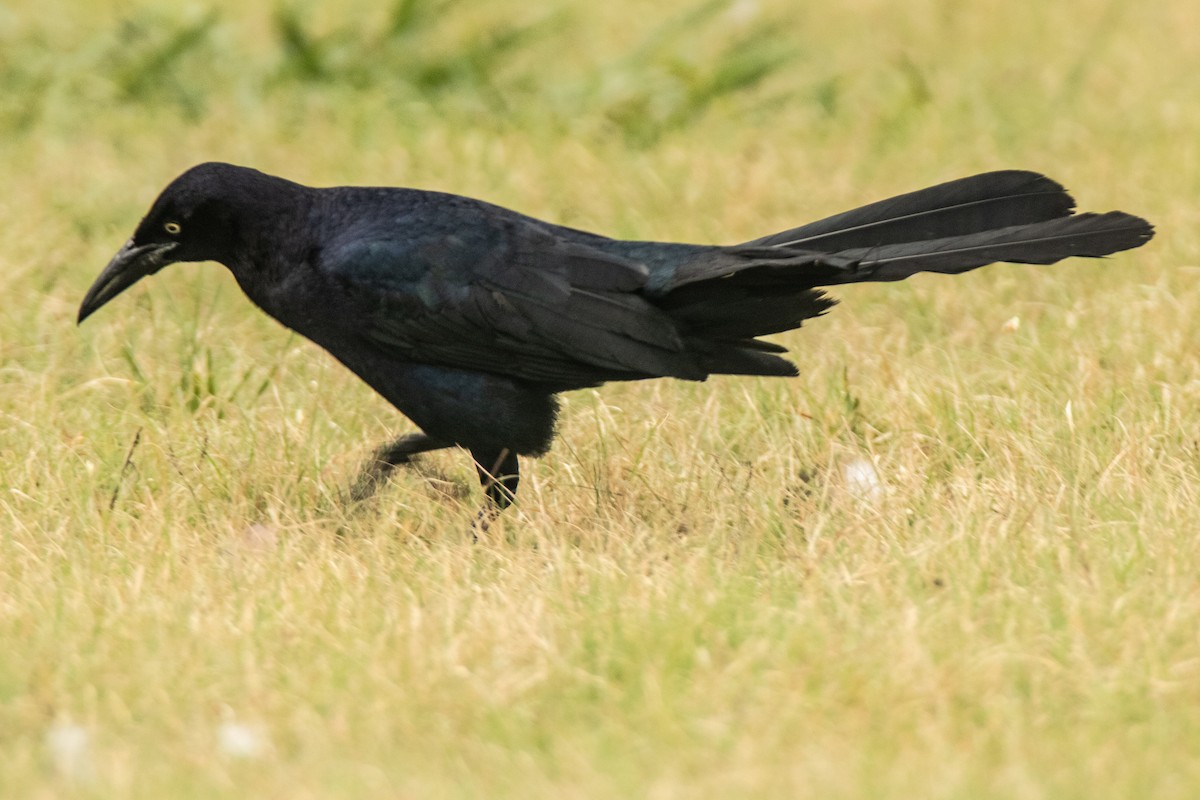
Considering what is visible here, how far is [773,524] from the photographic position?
403cm

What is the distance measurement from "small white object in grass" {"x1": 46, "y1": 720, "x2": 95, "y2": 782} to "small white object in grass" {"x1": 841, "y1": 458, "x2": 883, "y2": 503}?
6.27 ft

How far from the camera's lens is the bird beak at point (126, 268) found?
441 centimetres

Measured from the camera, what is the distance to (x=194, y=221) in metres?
4.29

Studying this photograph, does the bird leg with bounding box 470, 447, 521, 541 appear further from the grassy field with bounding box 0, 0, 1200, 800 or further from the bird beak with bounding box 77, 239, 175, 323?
the bird beak with bounding box 77, 239, 175, 323

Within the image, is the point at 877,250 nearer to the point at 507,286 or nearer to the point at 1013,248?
the point at 1013,248

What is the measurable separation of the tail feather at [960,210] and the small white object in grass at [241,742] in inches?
68.8

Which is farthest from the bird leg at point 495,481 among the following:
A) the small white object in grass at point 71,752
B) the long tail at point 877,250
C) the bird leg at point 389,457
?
the small white object in grass at point 71,752

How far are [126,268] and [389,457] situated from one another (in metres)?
0.86

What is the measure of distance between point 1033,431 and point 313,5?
5.16 m

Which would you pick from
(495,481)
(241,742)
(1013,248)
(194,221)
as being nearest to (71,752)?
(241,742)

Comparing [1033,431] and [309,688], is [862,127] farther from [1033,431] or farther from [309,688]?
[309,688]

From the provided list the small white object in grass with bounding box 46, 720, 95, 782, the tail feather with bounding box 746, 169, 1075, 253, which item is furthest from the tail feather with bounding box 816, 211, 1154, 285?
the small white object in grass with bounding box 46, 720, 95, 782

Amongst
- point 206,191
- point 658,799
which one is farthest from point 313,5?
point 658,799

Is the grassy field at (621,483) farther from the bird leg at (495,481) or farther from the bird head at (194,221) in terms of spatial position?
the bird head at (194,221)
